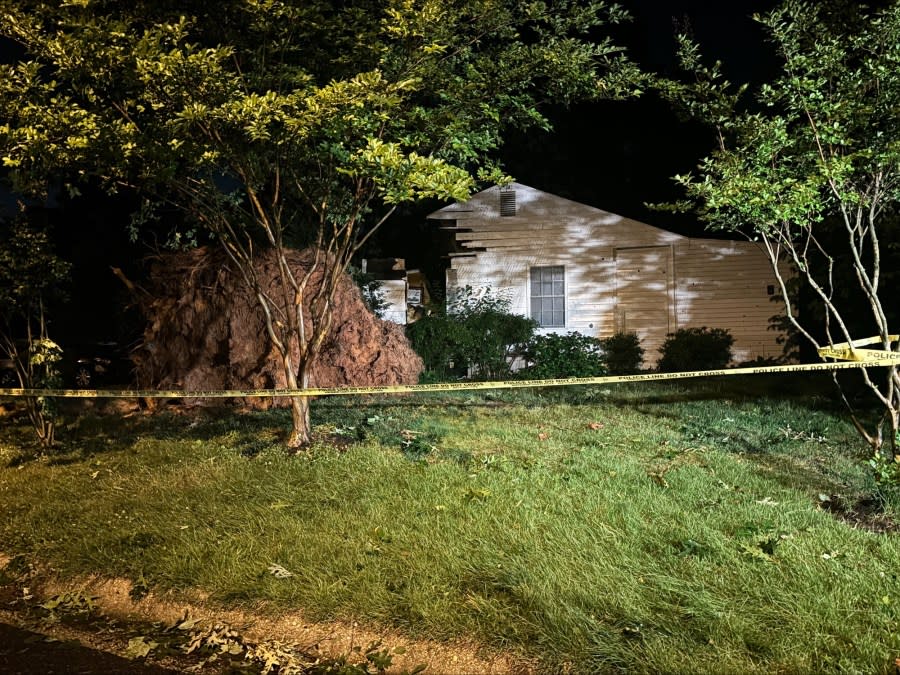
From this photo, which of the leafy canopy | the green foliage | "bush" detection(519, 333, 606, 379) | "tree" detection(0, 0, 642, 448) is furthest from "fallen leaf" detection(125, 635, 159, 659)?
"bush" detection(519, 333, 606, 379)

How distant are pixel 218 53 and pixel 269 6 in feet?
2.55

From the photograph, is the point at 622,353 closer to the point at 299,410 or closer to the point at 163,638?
the point at 299,410

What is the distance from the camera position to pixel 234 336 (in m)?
11.1

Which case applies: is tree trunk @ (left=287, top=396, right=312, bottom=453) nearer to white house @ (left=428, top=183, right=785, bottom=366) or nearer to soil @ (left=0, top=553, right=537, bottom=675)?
soil @ (left=0, top=553, right=537, bottom=675)

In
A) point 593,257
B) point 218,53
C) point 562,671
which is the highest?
point 218,53

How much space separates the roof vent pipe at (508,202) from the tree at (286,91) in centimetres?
856

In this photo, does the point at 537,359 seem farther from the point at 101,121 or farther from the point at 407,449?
the point at 101,121

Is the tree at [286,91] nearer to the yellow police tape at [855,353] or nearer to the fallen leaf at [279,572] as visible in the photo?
the fallen leaf at [279,572]

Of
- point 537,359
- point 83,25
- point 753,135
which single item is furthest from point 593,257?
point 83,25

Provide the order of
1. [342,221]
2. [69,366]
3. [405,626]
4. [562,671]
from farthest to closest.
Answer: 1. [69,366]
2. [342,221]
3. [405,626]
4. [562,671]

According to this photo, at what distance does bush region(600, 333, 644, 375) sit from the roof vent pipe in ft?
12.9

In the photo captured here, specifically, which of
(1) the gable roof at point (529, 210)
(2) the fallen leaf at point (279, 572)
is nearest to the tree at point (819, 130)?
(2) the fallen leaf at point (279, 572)

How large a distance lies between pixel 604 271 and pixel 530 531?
1291 centimetres

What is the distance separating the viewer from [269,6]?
625cm
